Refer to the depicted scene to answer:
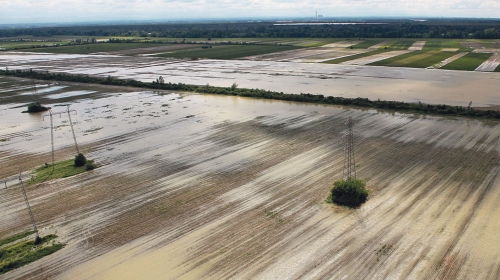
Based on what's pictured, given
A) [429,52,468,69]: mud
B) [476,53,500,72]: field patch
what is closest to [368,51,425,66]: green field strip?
[429,52,468,69]: mud

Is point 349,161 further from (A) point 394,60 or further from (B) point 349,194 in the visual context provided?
(A) point 394,60

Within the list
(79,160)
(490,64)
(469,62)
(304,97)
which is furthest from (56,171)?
(469,62)

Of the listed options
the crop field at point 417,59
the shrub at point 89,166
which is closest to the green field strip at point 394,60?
the crop field at point 417,59

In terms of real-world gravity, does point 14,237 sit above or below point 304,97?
below

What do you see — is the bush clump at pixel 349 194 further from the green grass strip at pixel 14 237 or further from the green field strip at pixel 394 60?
the green field strip at pixel 394 60

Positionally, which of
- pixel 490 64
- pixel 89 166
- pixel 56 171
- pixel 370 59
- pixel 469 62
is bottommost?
pixel 56 171
